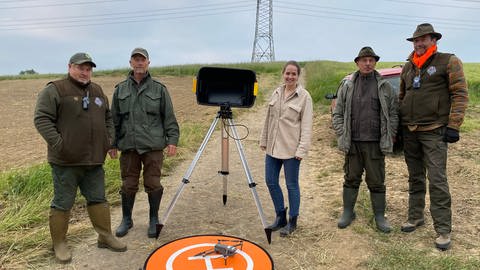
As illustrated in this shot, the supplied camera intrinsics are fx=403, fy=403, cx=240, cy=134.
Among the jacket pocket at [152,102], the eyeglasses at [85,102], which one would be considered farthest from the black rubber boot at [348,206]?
the eyeglasses at [85,102]

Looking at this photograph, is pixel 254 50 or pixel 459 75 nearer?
pixel 459 75

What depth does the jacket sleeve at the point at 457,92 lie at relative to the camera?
14.0 ft

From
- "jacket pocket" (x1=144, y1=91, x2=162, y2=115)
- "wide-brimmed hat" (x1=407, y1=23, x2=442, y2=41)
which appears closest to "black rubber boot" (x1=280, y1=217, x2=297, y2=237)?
"jacket pocket" (x1=144, y1=91, x2=162, y2=115)

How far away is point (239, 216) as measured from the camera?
5.46m

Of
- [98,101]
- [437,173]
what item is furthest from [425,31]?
[98,101]

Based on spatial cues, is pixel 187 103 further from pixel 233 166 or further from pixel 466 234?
pixel 466 234

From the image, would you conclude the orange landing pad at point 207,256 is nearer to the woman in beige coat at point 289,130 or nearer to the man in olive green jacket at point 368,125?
the woman in beige coat at point 289,130

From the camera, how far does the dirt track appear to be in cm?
425

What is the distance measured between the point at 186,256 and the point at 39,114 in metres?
1.94

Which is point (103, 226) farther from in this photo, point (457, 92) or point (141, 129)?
point (457, 92)

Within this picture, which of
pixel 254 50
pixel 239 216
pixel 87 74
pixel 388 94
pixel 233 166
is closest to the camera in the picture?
pixel 87 74

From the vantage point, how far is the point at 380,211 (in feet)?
16.2

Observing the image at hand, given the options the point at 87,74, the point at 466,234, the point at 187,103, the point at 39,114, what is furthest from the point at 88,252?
the point at 187,103

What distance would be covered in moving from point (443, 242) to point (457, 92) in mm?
1626
